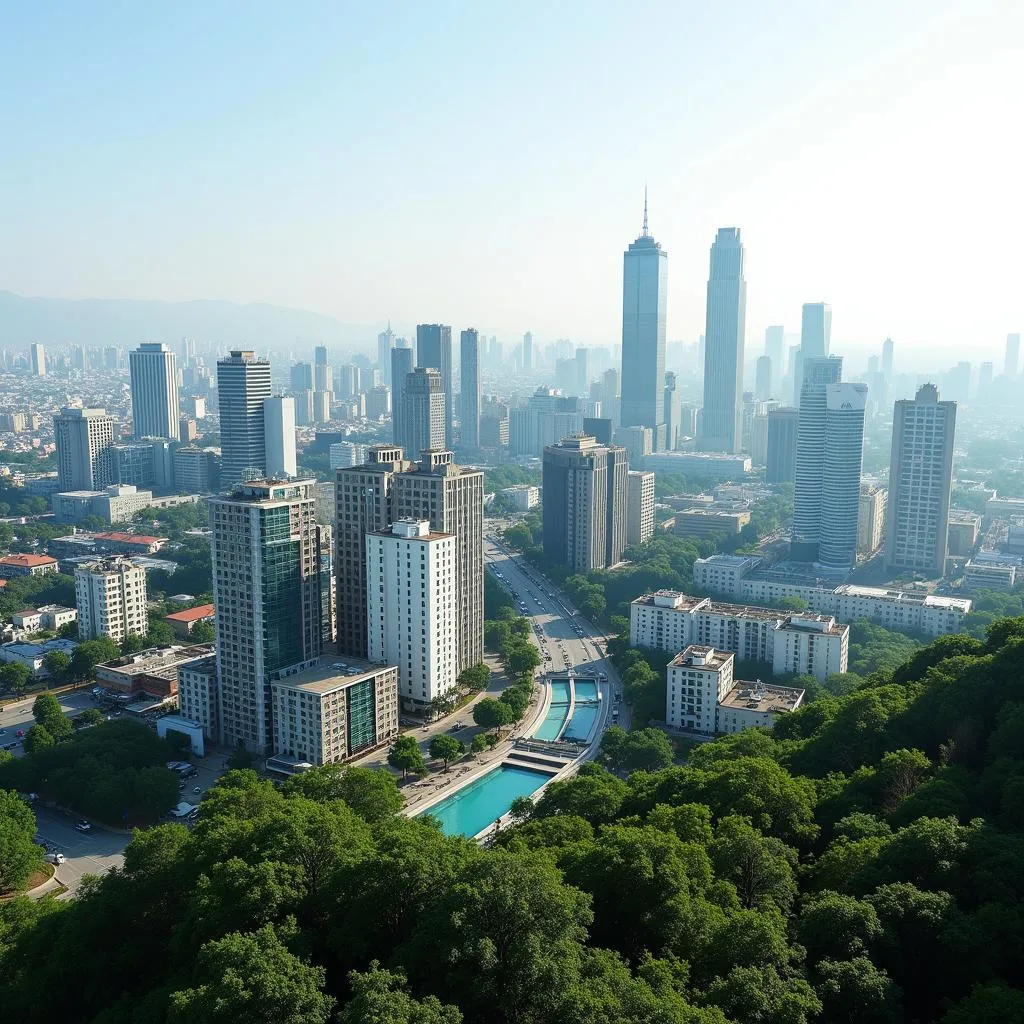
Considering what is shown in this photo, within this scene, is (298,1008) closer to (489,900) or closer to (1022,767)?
(489,900)

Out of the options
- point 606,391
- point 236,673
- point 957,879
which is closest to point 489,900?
point 957,879

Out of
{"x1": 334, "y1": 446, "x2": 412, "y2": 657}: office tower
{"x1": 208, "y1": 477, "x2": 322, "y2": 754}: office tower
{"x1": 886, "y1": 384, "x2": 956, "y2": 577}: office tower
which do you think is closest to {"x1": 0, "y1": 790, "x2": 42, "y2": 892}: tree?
{"x1": 208, "y1": 477, "x2": 322, "y2": 754}: office tower

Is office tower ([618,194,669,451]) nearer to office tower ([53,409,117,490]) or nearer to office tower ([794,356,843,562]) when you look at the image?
office tower ([794,356,843,562])

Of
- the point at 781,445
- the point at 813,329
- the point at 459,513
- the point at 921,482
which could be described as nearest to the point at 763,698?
the point at 459,513

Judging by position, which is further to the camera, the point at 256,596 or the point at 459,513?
the point at 459,513

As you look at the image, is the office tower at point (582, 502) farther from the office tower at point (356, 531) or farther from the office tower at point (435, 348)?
the office tower at point (435, 348)

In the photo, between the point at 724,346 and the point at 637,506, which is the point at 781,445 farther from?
the point at 637,506

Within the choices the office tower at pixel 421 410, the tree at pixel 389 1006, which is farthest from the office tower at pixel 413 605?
the office tower at pixel 421 410
